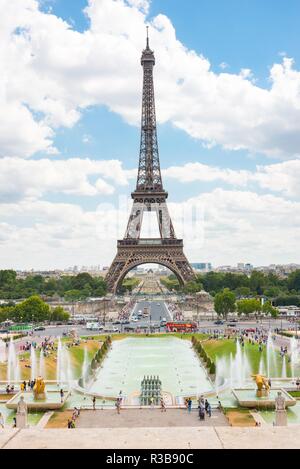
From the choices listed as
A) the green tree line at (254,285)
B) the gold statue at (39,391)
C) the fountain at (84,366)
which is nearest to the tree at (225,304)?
the green tree line at (254,285)

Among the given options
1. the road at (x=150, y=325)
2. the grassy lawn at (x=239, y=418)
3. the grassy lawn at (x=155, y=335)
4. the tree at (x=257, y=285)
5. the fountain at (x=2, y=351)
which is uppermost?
the tree at (x=257, y=285)

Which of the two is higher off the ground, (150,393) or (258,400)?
(258,400)

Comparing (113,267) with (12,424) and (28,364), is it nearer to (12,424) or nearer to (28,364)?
(28,364)

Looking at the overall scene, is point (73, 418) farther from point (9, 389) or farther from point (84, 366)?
point (84, 366)

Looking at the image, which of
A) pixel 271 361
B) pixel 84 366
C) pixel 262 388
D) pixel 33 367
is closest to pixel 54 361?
pixel 84 366

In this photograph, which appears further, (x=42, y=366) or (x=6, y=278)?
(x=6, y=278)

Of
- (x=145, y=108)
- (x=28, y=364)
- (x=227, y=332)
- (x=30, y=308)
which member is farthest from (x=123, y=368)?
(x=145, y=108)

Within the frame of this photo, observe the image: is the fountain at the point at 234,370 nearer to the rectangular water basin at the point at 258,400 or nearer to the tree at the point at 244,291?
the rectangular water basin at the point at 258,400

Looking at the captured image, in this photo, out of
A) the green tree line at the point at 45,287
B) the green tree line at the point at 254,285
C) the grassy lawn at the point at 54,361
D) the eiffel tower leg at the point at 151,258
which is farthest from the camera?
the green tree line at the point at 45,287

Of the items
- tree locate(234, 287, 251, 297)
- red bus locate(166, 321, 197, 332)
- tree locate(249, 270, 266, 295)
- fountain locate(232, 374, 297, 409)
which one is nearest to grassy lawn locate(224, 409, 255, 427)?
fountain locate(232, 374, 297, 409)
